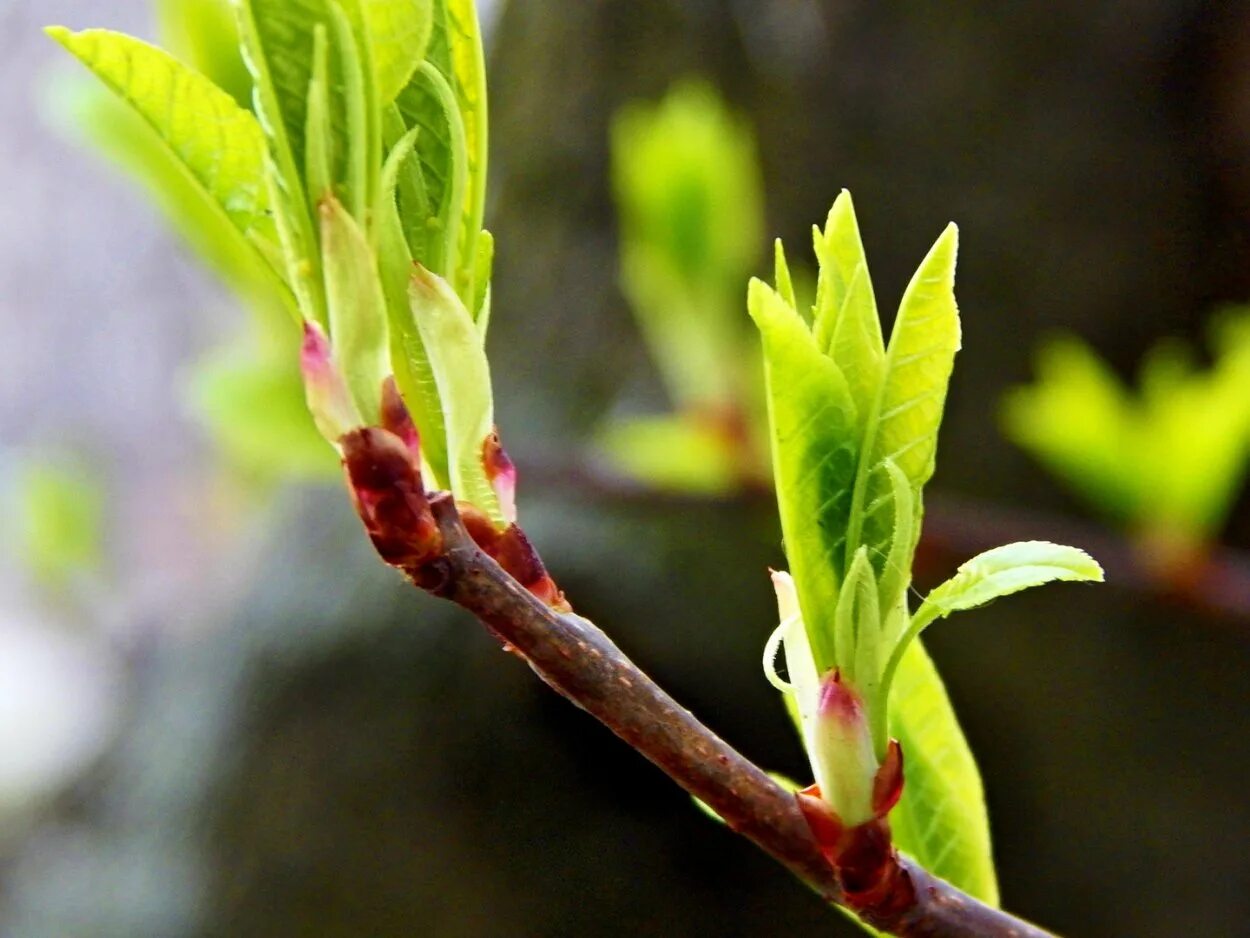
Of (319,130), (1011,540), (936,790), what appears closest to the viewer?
(319,130)

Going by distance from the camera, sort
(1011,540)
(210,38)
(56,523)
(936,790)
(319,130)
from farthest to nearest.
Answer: (56,523)
(1011,540)
(210,38)
(936,790)
(319,130)

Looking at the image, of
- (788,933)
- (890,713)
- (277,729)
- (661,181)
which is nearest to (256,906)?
(277,729)

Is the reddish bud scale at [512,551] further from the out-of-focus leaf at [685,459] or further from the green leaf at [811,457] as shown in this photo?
the out-of-focus leaf at [685,459]

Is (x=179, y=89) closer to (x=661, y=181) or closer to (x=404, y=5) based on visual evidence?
(x=404, y=5)

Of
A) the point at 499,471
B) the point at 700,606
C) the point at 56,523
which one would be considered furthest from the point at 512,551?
the point at 56,523

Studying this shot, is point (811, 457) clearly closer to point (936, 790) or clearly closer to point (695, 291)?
point (936, 790)

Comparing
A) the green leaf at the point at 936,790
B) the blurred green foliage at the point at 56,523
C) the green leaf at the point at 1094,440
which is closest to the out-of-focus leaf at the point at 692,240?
the green leaf at the point at 1094,440

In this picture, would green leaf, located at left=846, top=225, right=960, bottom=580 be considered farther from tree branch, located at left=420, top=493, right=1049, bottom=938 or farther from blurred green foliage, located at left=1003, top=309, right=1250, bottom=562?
blurred green foliage, located at left=1003, top=309, right=1250, bottom=562
